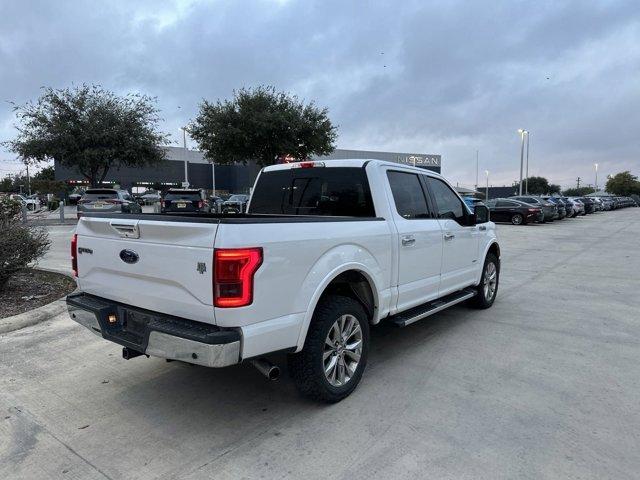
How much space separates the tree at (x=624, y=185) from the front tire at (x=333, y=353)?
119 meters

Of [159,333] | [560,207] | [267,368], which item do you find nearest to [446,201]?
[267,368]

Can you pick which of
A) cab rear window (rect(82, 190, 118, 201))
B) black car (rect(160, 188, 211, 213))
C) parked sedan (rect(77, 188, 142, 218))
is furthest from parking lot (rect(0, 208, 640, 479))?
Answer: cab rear window (rect(82, 190, 118, 201))

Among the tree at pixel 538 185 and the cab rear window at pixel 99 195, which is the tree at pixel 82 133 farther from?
the tree at pixel 538 185

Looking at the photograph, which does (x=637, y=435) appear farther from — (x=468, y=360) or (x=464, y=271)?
(x=464, y=271)

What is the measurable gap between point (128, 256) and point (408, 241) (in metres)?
2.50

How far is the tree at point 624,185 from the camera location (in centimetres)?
10338

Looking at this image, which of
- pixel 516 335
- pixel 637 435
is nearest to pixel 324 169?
pixel 516 335

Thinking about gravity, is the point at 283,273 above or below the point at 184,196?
below

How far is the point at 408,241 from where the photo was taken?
461 centimetres

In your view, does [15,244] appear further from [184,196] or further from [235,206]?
[235,206]

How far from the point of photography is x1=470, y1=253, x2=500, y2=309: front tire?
662 cm

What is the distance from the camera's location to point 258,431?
3.44 meters

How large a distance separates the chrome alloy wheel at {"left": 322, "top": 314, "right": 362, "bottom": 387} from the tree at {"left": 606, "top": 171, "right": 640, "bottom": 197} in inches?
4676

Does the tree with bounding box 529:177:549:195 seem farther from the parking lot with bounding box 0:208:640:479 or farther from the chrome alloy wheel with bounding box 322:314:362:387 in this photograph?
the chrome alloy wheel with bounding box 322:314:362:387
